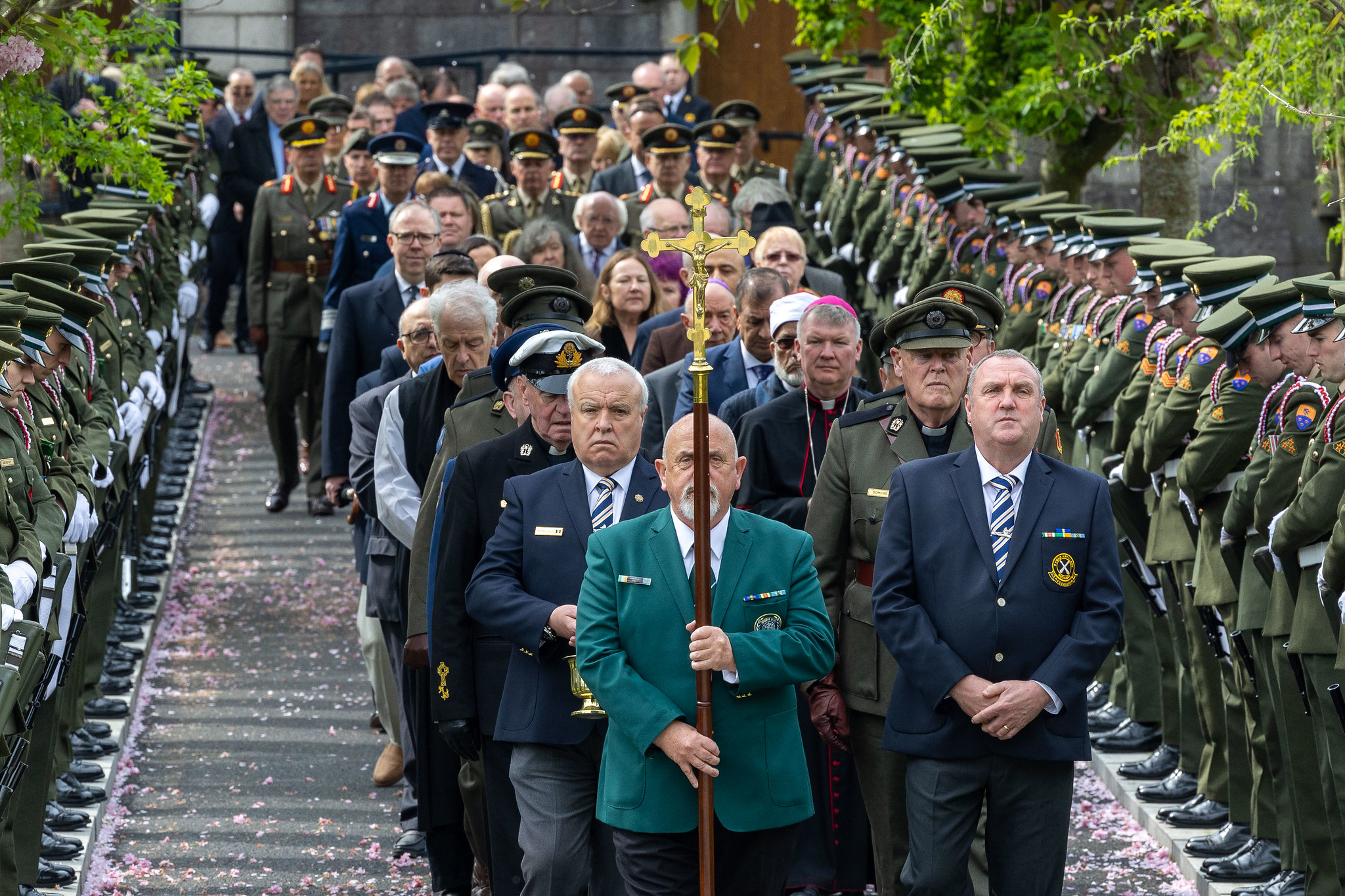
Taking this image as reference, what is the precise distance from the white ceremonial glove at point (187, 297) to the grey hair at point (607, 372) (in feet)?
26.4

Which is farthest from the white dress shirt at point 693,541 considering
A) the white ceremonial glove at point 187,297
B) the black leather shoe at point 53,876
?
the white ceremonial glove at point 187,297

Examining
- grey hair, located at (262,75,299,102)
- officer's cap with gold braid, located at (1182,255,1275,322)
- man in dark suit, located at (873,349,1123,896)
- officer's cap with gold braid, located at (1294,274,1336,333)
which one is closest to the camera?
man in dark suit, located at (873,349,1123,896)

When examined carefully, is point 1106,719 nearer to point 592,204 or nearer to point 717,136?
point 592,204

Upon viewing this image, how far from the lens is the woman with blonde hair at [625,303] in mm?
9359

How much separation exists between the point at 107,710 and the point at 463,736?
384 cm

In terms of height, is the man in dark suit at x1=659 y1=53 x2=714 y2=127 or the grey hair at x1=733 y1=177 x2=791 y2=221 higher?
the man in dark suit at x1=659 y1=53 x2=714 y2=127

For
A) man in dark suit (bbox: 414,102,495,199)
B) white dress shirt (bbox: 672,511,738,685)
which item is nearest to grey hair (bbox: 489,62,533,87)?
man in dark suit (bbox: 414,102,495,199)

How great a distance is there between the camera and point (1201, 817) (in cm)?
784

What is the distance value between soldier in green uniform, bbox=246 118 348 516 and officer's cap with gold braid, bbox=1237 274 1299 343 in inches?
299

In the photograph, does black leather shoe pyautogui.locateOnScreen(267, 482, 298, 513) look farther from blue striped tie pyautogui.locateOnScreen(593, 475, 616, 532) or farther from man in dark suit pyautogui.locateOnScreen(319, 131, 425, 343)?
blue striped tie pyautogui.locateOnScreen(593, 475, 616, 532)

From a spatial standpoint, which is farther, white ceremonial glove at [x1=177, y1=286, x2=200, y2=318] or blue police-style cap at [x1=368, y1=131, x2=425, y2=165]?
white ceremonial glove at [x1=177, y1=286, x2=200, y2=318]

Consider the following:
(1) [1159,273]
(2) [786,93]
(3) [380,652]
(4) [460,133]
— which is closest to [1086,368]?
(1) [1159,273]

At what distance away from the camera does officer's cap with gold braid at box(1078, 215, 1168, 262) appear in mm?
9383

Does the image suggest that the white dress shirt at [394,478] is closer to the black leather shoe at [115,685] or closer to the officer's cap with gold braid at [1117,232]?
the black leather shoe at [115,685]
